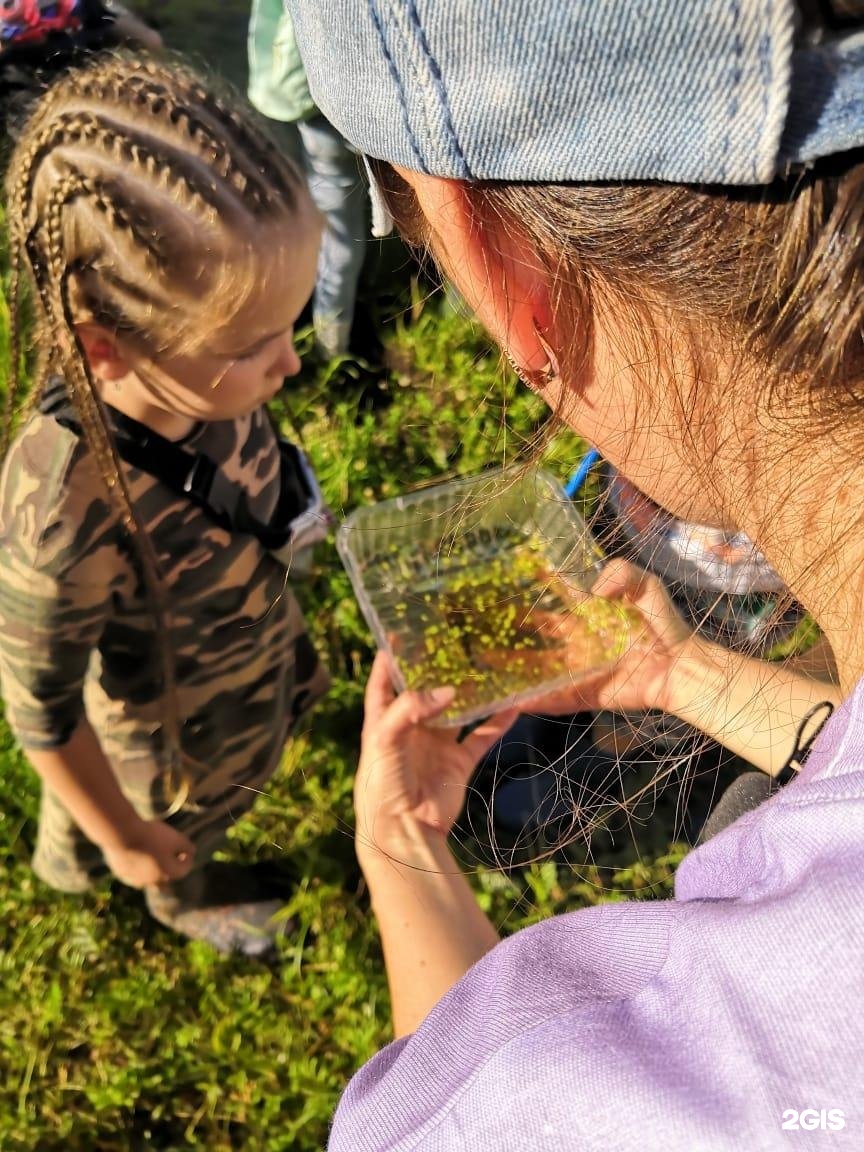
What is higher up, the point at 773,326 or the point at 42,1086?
the point at 773,326

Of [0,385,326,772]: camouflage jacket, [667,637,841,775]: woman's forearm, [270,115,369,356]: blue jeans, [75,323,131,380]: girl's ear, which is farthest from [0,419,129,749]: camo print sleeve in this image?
[270,115,369,356]: blue jeans

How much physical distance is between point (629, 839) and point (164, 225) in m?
1.50

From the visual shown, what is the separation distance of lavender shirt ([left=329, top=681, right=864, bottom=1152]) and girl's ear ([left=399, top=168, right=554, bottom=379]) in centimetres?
32

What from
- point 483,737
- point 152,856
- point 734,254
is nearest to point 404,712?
point 483,737

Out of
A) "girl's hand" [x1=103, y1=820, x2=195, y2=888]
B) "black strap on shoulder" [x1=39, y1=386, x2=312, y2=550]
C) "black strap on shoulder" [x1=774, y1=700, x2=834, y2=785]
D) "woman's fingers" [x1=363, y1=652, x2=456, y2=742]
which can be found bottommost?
"girl's hand" [x1=103, y1=820, x2=195, y2=888]

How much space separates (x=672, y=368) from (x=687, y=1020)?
37 centimetres

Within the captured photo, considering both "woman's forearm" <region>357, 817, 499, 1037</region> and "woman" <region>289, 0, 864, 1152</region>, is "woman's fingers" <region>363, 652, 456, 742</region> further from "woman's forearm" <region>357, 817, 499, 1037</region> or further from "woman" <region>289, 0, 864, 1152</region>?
"woman" <region>289, 0, 864, 1152</region>

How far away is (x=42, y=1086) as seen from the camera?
157 cm

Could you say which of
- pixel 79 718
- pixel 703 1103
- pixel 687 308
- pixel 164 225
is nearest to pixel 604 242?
pixel 687 308

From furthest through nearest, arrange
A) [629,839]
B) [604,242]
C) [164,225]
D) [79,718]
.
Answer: [629,839], [79,718], [164,225], [604,242]

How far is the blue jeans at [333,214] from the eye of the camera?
79.9 inches

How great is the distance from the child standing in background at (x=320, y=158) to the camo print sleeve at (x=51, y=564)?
33.8 inches

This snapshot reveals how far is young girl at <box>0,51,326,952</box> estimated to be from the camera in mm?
1033

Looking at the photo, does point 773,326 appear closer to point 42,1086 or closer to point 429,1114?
point 429,1114
